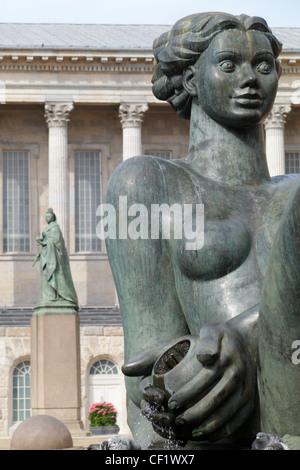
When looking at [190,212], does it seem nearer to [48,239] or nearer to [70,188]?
[48,239]

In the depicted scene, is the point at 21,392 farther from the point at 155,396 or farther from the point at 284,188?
the point at 155,396

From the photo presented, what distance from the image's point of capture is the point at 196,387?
2.47 meters

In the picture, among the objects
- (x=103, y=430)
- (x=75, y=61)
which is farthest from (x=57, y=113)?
(x=103, y=430)

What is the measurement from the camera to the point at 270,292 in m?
2.40

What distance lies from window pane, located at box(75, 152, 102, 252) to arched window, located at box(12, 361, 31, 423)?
15.9 meters

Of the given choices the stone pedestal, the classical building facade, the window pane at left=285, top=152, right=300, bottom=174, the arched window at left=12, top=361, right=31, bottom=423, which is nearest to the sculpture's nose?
the stone pedestal

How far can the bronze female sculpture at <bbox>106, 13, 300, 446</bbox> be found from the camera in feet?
8.20

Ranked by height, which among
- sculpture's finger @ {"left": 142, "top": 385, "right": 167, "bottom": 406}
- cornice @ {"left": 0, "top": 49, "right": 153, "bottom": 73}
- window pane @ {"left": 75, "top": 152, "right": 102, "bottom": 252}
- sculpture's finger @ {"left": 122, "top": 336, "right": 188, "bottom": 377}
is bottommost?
sculpture's finger @ {"left": 142, "top": 385, "right": 167, "bottom": 406}

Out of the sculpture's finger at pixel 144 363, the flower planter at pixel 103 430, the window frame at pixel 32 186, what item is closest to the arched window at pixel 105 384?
the flower planter at pixel 103 430

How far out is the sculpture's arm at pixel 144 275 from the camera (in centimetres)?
288

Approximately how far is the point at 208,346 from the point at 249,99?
0.77 metres

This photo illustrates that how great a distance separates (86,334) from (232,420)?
28.6 m

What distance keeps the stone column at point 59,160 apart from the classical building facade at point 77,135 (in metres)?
0.04

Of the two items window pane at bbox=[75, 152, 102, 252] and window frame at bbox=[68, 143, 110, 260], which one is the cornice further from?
window pane at bbox=[75, 152, 102, 252]
